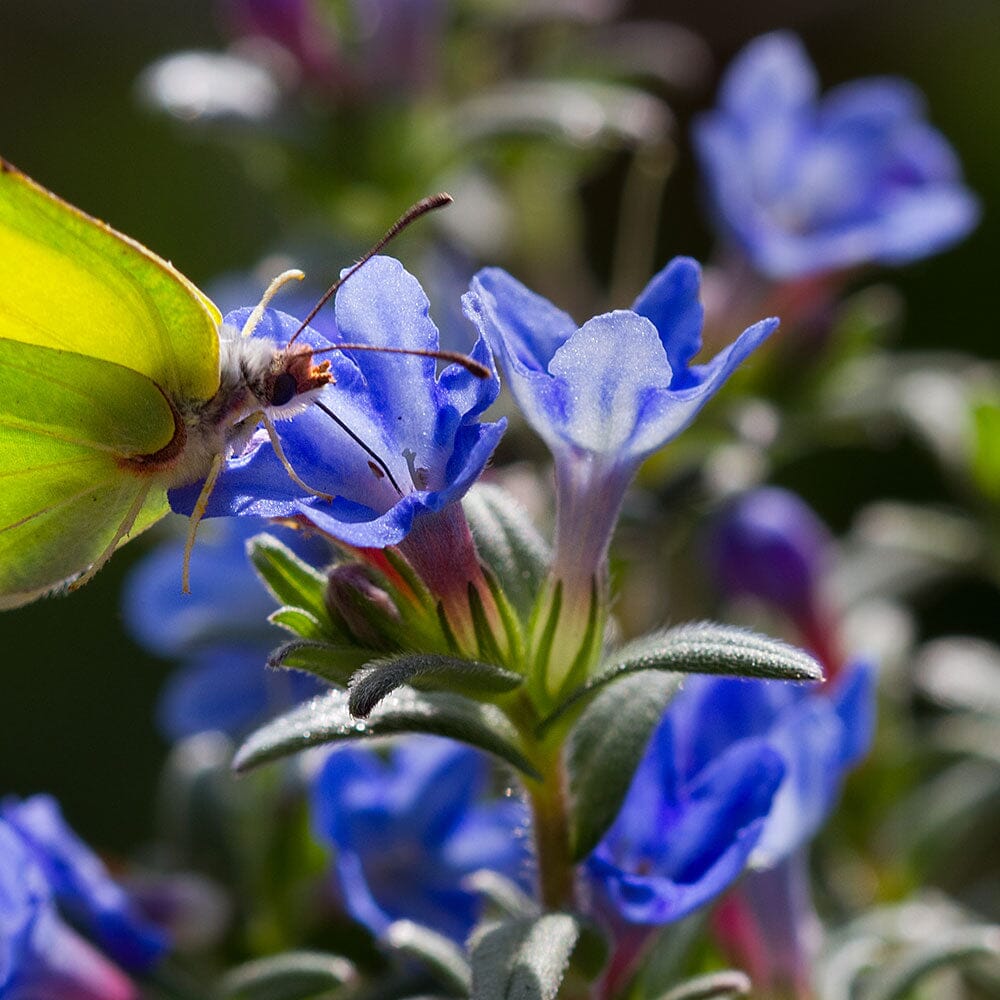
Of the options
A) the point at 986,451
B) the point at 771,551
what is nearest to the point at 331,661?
the point at 771,551

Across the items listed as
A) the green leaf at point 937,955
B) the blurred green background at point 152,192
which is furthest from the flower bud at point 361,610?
the blurred green background at point 152,192


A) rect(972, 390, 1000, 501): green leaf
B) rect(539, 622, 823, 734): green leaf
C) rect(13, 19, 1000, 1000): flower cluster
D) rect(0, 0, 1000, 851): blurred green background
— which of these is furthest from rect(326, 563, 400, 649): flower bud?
rect(0, 0, 1000, 851): blurred green background

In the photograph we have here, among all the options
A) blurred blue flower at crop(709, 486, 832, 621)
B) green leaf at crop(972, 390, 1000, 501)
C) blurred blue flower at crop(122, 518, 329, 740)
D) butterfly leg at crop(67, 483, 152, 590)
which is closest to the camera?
butterfly leg at crop(67, 483, 152, 590)

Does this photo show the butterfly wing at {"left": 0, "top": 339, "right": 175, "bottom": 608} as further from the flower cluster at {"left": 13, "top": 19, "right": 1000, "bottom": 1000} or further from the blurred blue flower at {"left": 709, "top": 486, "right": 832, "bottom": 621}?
the blurred blue flower at {"left": 709, "top": 486, "right": 832, "bottom": 621}

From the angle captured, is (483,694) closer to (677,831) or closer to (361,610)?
(361,610)

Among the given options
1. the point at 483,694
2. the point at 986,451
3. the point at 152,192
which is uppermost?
the point at 483,694
